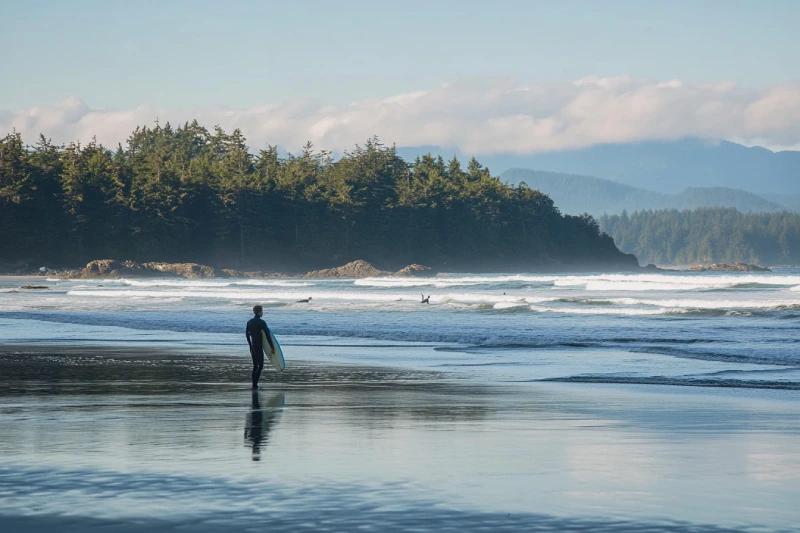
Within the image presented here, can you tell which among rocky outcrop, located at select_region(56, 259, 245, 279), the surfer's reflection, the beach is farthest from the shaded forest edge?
the surfer's reflection

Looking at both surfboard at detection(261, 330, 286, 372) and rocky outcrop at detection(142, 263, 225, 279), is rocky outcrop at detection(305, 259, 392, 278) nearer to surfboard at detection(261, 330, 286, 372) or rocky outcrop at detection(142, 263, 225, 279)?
rocky outcrop at detection(142, 263, 225, 279)

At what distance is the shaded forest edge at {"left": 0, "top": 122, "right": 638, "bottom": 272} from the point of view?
11350 centimetres

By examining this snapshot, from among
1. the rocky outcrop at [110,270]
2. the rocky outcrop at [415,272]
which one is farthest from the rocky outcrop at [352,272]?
the rocky outcrop at [110,270]

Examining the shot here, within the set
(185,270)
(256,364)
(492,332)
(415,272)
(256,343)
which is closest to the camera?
(256,364)

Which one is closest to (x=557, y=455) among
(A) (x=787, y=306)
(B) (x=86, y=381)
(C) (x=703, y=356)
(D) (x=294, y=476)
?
(D) (x=294, y=476)

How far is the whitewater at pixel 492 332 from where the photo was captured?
19.2m

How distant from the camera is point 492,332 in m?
28.7

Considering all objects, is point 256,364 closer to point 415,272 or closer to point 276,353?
point 276,353

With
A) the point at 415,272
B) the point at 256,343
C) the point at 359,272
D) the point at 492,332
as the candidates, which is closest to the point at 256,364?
the point at 256,343

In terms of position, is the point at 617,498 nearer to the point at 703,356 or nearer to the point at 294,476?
the point at 294,476

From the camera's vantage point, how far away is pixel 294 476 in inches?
352

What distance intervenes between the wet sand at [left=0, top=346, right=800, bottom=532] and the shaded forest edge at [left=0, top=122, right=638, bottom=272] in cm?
9863

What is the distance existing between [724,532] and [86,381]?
12028 millimetres

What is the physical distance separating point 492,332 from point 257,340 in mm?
12752
